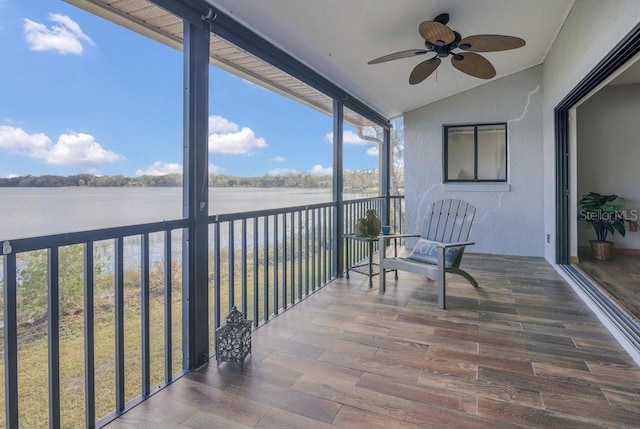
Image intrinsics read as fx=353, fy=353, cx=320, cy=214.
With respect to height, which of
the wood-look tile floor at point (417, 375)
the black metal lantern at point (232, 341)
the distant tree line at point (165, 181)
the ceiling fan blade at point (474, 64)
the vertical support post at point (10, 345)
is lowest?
the wood-look tile floor at point (417, 375)

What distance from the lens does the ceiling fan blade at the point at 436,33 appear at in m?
2.38

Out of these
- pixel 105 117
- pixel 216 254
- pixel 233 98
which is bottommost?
pixel 216 254

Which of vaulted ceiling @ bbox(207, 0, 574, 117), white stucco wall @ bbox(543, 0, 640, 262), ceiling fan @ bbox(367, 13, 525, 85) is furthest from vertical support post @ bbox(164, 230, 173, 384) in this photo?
white stucco wall @ bbox(543, 0, 640, 262)

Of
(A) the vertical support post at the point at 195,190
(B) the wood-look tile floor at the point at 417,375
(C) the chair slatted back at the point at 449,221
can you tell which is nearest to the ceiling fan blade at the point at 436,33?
(A) the vertical support post at the point at 195,190

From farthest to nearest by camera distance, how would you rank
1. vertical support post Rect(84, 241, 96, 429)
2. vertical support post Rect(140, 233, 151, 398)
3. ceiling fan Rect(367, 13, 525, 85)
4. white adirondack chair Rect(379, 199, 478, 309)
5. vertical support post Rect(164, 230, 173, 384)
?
white adirondack chair Rect(379, 199, 478, 309) < ceiling fan Rect(367, 13, 525, 85) < vertical support post Rect(164, 230, 173, 384) < vertical support post Rect(140, 233, 151, 398) < vertical support post Rect(84, 241, 96, 429)

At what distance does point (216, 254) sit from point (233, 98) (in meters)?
1.24

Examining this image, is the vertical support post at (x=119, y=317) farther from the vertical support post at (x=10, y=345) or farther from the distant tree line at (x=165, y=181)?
the vertical support post at (x=10, y=345)

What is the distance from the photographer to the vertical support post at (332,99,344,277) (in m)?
4.11

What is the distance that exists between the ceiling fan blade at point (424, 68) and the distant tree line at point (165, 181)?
1494 millimetres

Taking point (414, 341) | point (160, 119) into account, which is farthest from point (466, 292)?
point (160, 119)

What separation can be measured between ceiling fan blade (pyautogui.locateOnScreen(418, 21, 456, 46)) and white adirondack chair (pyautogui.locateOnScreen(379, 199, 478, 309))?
5.58 ft

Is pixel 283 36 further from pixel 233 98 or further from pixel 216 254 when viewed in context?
pixel 216 254

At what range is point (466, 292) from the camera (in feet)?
11.7

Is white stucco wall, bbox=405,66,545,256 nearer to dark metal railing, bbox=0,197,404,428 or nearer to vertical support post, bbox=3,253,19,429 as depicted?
dark metal railing, bbox=0,197,404,428
